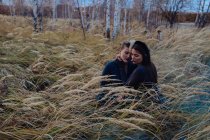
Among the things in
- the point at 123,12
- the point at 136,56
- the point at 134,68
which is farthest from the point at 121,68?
the point at 123,12

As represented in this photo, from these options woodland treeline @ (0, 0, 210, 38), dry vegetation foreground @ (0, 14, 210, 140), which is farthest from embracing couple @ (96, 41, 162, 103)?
woodland treeline @ (0, 0, 210, 38)

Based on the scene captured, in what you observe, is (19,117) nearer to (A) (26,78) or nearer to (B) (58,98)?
(B) (58,98)

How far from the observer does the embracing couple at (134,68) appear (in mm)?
3502

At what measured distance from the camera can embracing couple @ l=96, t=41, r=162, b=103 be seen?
3.50m

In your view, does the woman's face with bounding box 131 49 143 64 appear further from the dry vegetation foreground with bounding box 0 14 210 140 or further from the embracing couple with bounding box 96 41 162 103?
the dry vegetation foreground with bounding box 0 14 210 140

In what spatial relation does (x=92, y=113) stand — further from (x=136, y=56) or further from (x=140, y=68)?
(x=136, y=56)

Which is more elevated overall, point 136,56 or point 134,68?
point 136,56

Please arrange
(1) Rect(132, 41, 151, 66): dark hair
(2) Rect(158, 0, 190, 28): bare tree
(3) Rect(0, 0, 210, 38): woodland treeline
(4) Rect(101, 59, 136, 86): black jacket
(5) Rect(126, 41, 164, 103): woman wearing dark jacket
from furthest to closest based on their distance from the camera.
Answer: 1. (2) Rect(158, 0, 190, 28): bare tree
2. (3) Rect(0, 0, 210, 38): woodland treeline
3. (4) Rect(101, 59, 136, 86): black jacket
4. (1) Rect(132, 41, 151, 66): dark hair
5. (5) Rect(126, 41, 164, 103): woman wearing dark jacket

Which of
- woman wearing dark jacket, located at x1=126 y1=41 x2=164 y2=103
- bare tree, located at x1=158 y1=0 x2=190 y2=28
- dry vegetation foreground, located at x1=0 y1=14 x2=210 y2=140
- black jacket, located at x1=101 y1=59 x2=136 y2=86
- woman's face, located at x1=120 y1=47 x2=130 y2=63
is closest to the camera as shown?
dry vegetation foreground, located at x1=0 y1=14 x2=210 y2=140

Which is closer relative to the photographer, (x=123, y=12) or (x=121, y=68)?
(x=121, y=68)

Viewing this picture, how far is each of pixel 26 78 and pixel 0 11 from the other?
2895 cm

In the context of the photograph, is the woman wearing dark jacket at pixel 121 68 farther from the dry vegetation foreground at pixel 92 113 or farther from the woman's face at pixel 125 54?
the dry vegetation foreground at pixel 92 113

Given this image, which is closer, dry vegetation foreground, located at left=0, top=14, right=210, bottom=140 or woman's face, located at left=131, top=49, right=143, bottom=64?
dry vegetation foreground, located at left=0, top=14, right=210, bottom=140

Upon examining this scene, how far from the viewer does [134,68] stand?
12.8 feet
